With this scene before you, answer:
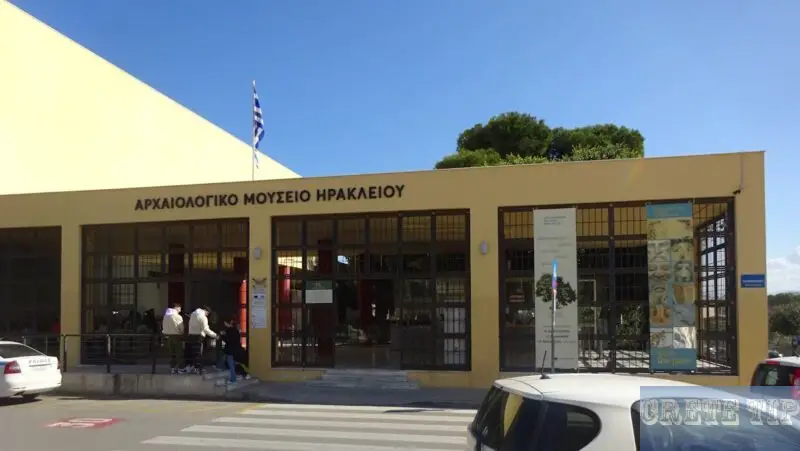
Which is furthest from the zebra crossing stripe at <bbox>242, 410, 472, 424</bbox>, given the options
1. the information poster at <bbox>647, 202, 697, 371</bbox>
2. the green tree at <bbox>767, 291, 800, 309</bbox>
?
the green tree at <bbox>767, 291, 800, 309</bbox>

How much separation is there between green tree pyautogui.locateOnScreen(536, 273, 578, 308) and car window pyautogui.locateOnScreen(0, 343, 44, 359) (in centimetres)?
1104

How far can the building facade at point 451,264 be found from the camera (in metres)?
14.1

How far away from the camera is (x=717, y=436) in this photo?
3.65 meters

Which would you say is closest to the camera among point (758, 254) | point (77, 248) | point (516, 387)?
point (516, 387)

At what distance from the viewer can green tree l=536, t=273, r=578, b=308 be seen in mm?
14570

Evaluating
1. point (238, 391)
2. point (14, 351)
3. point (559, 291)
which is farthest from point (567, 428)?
point (14, 351)

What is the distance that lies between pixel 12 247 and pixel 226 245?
6960 millimetres

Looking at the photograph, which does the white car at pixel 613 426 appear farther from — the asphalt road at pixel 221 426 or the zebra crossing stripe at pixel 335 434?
the zebra crossing stripe at pixel 335 434

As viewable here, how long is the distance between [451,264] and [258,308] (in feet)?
16.4

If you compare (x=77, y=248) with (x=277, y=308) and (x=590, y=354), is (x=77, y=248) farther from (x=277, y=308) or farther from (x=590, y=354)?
(x=590, y=354)

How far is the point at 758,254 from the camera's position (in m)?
13.5

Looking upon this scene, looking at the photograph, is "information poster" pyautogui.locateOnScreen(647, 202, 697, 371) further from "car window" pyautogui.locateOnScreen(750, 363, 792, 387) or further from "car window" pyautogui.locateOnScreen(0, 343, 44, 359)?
"car window" pyautogui.locateOnScreen(0, 343, 44, 359)

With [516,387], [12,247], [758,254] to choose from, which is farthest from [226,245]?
[516,387]

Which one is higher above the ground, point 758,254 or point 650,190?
point 650,190
